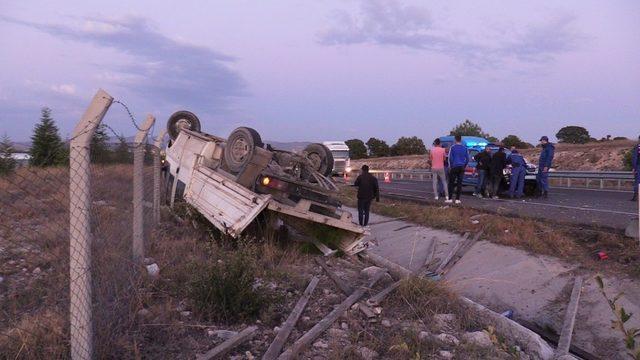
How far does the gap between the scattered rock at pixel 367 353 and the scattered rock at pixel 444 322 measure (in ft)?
3.49

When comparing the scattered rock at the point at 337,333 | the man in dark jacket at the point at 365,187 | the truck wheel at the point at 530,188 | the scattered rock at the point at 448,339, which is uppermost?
the man in dark jacket at the point at 365,187

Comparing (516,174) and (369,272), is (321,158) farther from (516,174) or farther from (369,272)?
(516,174)

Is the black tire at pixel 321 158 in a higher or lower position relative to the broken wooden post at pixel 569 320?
higher

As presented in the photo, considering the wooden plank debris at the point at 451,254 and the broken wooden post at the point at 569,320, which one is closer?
the broken wooden post at the point at 569,320

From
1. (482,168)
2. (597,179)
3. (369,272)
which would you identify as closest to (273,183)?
(369,272)

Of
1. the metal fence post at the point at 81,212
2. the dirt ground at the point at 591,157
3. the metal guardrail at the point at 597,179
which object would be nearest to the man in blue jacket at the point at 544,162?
the metal guardrail at the point at 597,179

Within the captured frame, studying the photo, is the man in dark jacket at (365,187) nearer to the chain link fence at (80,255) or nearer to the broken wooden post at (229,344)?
the chain link fence at (80,255)

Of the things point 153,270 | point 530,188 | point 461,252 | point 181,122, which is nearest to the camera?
point 153,270

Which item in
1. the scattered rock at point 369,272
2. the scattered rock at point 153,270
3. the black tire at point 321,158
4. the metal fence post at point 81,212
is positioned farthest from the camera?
the black tire at point 321,158

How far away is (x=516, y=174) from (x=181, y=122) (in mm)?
10431

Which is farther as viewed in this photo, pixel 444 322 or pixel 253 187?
pixel 253 187

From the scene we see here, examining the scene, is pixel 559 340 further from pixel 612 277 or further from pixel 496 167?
pixel 496 167

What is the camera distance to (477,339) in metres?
5.60

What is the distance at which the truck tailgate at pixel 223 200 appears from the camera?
8.26m
